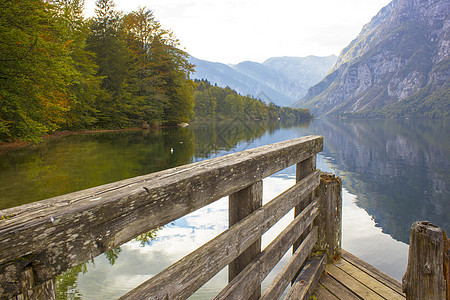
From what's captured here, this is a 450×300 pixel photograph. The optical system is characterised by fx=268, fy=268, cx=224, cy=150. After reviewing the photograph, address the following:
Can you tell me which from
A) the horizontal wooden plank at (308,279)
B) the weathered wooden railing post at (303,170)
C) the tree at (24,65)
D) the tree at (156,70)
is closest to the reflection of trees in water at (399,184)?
the horizontal wooden plank at (308,279)

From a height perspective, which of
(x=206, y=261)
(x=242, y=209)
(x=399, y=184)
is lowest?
(x=399, y=184)

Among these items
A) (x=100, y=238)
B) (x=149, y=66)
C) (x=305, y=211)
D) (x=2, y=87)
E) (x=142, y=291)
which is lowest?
(x=305, y=211)

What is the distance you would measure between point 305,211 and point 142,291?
8.84 feet

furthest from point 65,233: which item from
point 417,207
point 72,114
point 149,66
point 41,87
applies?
point 149,66

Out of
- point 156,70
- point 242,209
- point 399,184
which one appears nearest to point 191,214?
point 242,209

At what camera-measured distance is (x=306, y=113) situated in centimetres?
17438

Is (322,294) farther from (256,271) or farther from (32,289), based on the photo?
(32,289)

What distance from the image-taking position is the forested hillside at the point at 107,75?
16087 mm

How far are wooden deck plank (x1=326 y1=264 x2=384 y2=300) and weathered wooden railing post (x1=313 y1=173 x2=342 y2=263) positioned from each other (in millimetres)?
190

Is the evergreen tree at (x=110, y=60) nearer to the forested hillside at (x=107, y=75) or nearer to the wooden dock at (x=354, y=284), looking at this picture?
the forested hillside at (x=107, y=75)

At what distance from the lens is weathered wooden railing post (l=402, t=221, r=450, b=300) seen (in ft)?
7.55

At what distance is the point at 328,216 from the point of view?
13.9 ft

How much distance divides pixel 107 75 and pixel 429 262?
40977 millimetres

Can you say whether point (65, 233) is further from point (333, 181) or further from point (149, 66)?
point (149, 66)
